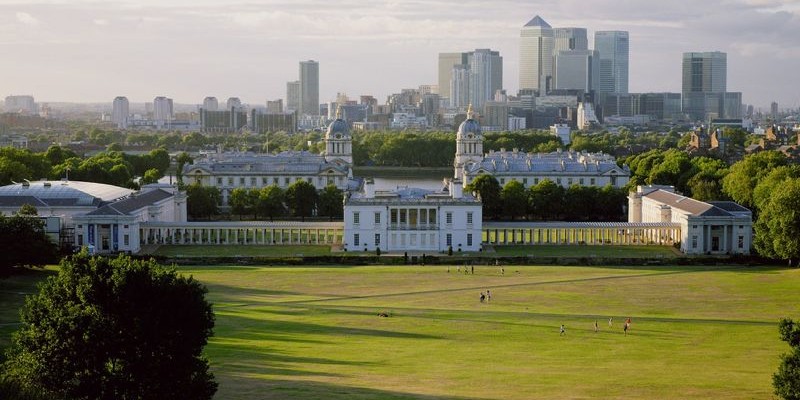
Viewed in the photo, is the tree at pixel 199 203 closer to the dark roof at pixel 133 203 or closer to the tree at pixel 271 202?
the tree at pixel 271 202

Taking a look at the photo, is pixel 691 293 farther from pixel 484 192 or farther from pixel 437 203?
→ pixel 484 192

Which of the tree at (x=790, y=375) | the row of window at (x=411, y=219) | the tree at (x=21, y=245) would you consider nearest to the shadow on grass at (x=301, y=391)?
the tree at (x=790, y=375)

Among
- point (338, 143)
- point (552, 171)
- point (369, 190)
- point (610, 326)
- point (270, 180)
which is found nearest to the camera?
point (610, 326)

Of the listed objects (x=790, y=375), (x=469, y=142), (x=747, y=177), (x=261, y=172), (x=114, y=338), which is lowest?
(x=790, y=375)

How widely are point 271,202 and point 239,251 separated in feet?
58.3

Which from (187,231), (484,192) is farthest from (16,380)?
(484,192)

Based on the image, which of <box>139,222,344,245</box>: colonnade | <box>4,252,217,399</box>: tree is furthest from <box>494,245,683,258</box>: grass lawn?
<box>4,252,217,399</box>: tree

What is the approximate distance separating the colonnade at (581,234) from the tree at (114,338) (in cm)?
4600

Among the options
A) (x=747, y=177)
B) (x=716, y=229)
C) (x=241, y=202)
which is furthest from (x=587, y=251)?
(x=241, y=202)

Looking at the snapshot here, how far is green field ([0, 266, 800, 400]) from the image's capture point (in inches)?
1390

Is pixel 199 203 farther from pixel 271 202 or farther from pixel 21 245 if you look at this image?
pixel 21 245

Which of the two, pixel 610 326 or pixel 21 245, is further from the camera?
pixel 21 245

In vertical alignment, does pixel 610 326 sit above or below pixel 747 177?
below

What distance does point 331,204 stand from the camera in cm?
9181
